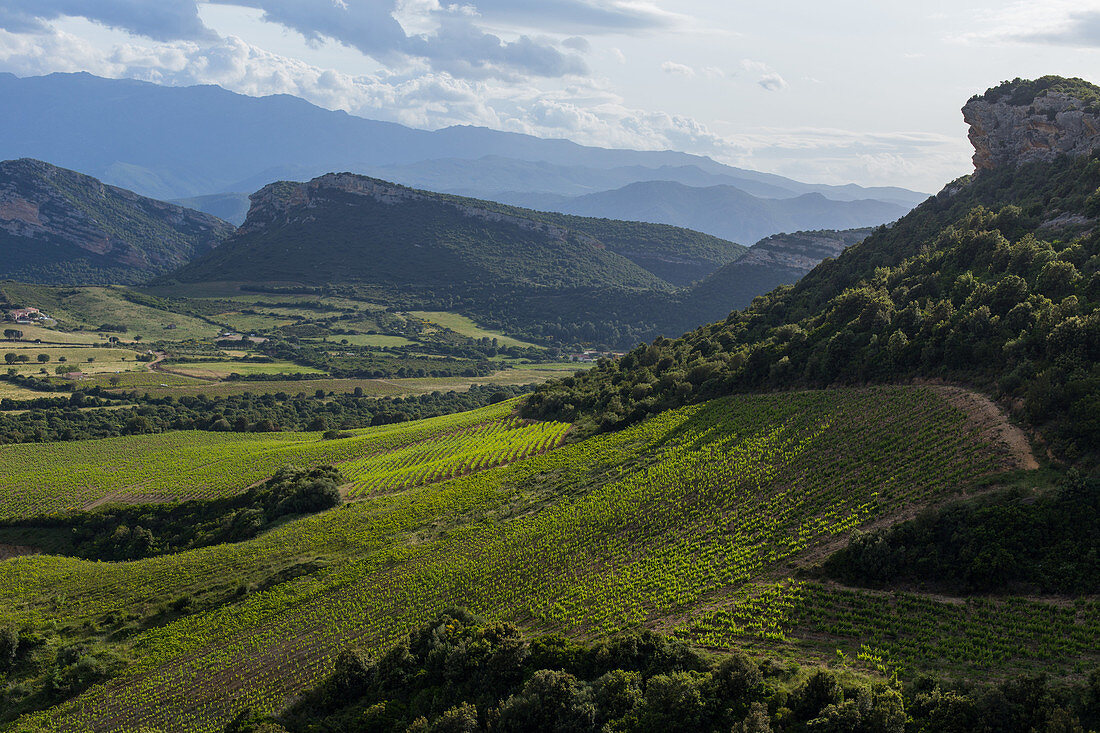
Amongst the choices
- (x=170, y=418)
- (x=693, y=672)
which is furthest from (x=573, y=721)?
(x=170, y=418)

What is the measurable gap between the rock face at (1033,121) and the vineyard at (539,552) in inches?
2316

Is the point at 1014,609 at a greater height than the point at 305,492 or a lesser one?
greater

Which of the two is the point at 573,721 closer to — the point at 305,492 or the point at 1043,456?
the point at 1043,456

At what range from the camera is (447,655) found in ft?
123

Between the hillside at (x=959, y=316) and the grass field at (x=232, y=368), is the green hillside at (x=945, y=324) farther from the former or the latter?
the grass field at (x=232, y=368)

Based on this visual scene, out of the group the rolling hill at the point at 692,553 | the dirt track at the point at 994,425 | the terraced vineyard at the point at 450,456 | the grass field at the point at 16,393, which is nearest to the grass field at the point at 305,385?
the grass field at the point at 16,393

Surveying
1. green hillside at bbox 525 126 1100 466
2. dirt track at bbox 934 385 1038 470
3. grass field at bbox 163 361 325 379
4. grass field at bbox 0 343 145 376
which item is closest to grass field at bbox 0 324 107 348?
grass field at bbox 0 343 145 376

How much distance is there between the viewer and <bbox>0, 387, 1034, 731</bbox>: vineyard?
42344 mm

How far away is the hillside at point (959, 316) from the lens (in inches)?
1837

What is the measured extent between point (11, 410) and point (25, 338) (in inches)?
2989

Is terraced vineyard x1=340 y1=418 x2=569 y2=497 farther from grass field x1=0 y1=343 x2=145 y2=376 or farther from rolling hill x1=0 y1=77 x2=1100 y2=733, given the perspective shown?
grass field x1=0 y1=343 x2=145 y2=376

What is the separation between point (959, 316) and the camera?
189 ft

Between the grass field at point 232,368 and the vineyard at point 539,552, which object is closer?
the vineyard at point 539,552

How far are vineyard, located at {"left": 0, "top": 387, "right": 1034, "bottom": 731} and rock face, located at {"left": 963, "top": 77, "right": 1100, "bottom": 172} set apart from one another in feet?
193
